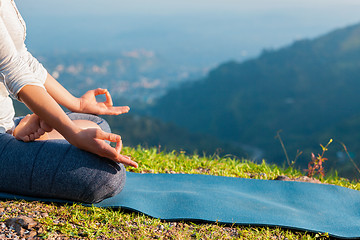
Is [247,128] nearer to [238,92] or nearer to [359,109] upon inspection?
[238,92]

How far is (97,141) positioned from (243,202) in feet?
4.24

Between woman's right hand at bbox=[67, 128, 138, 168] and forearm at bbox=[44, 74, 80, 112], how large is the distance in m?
0.90

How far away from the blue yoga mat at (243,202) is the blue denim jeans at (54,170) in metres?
0.20

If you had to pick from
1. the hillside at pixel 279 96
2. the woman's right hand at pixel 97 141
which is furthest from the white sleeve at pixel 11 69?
the hillside at pixel 279 96

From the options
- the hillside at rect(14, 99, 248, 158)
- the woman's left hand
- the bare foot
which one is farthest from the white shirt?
the hillside at rect(14, 99, 248, 158)

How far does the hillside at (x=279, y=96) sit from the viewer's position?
7000 centimetres

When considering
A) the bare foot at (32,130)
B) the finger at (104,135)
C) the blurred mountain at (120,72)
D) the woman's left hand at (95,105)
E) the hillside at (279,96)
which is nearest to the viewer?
the finger at (104,135)

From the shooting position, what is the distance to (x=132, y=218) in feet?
7.72

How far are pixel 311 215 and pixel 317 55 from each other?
96.6 m

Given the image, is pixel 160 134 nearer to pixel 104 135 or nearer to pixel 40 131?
pixel 40 131

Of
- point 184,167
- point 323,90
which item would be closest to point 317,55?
point 323,90

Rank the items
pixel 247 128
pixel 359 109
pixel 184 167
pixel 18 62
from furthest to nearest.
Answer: pixel 247 128, pixel 359 109, pixel 184 167, pixel 18 62

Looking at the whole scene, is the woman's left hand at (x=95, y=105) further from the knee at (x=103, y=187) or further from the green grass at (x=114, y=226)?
the green grass at (x=114, y=226)

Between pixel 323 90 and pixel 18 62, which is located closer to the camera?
pixel 18 62
